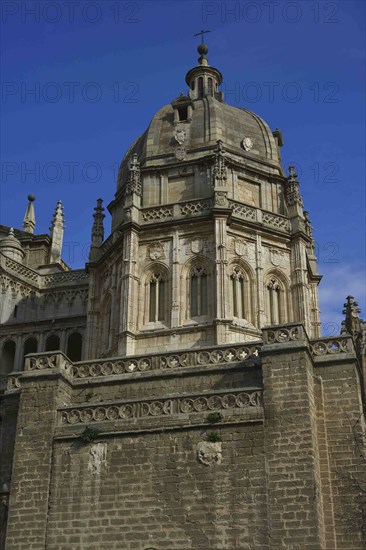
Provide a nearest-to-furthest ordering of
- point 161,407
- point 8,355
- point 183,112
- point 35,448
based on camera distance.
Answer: point 161,407
point 35,448
point 183,112
point 8,355

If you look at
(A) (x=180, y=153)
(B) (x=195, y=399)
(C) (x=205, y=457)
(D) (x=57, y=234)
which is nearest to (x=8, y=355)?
(D) (x=57, y=234)

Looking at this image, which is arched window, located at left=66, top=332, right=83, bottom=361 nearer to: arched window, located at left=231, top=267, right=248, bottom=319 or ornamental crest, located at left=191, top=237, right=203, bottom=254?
ornamental crest, located at left=191, top=237, right=203, bottom=254

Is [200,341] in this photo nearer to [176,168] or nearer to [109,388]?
[109,388]

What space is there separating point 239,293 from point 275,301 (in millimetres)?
1671

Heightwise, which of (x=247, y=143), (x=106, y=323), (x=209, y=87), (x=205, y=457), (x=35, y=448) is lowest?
(x=205, y=457)

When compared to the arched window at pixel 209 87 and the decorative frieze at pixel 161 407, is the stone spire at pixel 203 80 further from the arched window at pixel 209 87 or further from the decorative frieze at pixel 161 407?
the decorative frieze at pixel 161 407

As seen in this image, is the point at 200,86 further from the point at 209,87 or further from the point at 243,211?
the point at 243,211

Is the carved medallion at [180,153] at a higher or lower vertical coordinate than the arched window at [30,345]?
higher

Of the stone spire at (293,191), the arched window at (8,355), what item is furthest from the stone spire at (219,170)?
the arched window at (8,355)

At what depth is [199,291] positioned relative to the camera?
2950 cm

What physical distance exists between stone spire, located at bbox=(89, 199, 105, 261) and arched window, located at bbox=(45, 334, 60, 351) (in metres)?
6.04

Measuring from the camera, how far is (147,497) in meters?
20.3

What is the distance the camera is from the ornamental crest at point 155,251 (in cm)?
3059

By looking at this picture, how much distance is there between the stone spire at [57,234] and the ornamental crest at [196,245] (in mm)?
16019
